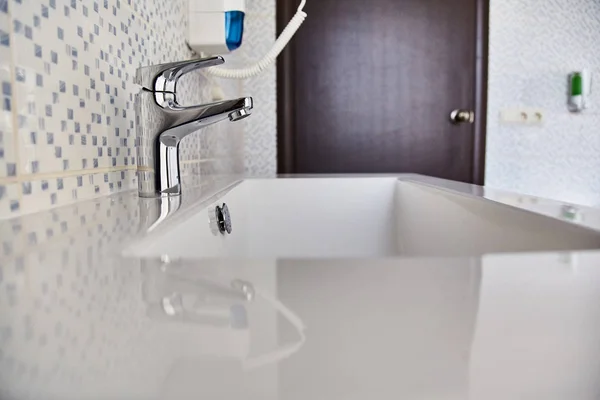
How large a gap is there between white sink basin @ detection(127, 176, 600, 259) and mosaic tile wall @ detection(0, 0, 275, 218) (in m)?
0.17

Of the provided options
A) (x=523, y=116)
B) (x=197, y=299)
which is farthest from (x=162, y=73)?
(x=523, y=116)

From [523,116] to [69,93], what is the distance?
233 cm

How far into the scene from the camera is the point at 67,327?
0.66ft

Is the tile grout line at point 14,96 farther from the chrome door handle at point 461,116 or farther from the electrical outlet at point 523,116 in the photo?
the electrical outlet at point 523,116

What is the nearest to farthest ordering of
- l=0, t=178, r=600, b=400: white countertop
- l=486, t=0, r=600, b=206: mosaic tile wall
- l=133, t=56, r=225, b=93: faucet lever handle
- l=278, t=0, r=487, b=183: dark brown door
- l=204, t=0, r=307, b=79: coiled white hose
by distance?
l=0, t=178, r=600, b=400: white countertop < l=133, t=56, r=225, b=93: faucet lever handle < l=204, t=0, r=307, b=79: coiled white hose < l=278, t=0, r=487, b=183: dark brown door < l=486, t=0, r=600, b=206: mosaic tile wall

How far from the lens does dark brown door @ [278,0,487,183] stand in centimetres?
228

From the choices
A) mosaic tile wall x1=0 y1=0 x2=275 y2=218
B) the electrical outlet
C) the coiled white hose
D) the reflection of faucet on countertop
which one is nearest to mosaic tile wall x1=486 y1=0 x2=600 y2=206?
the electrical outlet

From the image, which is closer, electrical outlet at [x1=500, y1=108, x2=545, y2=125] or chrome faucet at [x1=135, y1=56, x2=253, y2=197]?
chrome faucet at [x1=135, y1=56, x2=253, y2=197]

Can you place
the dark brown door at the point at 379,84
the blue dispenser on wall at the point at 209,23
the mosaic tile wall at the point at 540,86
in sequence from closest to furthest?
1. the blue dispenser on wall at the point at 209,23
2. the dark brown door at the point at 379,84
3. the mosaic tile wall at the point at 540,86

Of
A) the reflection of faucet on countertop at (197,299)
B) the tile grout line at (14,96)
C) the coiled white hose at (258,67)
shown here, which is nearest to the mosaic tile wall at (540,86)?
the coiled white hose at (258,67)

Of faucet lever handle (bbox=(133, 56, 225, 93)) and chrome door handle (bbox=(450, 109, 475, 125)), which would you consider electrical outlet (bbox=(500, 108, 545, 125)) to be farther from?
faucet lever handle (bbox=(133, 56, 225, 93))

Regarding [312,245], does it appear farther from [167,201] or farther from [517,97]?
[517,97]

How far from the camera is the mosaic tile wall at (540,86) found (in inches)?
95.1

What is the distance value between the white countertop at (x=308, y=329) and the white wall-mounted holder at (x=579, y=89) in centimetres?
250
